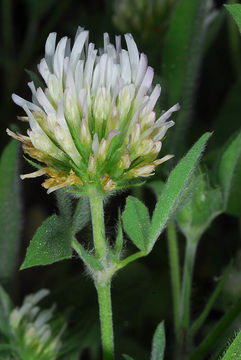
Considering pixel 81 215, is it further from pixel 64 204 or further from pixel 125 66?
pixel 125 66

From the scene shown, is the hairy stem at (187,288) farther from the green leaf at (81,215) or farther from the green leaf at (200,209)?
the green leaf at (81,215)

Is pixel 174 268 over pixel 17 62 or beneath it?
beneath

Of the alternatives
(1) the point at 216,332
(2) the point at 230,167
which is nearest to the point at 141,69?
(2) the point at 230,167

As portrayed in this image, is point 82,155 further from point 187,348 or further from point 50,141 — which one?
point 187,348

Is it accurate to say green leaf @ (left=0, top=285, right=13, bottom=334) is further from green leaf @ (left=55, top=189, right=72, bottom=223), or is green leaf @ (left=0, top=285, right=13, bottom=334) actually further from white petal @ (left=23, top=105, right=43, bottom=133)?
white petal @ (left=23, top=105, right=43, bottom=133)

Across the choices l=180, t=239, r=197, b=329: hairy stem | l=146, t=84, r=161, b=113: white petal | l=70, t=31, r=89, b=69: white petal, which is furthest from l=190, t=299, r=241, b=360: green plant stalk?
l=70, t=31, r=89, b=69: white petal

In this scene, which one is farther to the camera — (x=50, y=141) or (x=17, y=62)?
(x=17, y=62)

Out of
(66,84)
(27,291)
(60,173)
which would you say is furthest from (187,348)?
(27,291)
